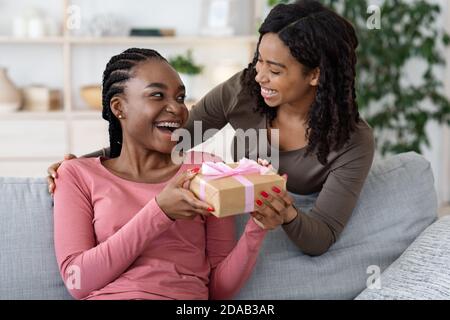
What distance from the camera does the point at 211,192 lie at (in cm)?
118

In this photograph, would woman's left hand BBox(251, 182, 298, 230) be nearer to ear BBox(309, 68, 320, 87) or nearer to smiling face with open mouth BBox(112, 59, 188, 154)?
smiling face with open mouth BBox(112, 59, 188, 154)

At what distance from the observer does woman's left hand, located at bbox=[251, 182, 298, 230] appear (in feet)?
4.09

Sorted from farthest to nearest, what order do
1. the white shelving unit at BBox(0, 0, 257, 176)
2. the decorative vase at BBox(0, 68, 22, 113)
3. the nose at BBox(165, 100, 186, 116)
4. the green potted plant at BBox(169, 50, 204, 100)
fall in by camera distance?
the green potted plant at BBox(169, 50, 204, 100) → the white shelving unit at BBox(0, 0, 257, 176) → the decorative vase at BBox(0, 68, 22, 113) → the nose at BBox(165, 100, 186, 116)

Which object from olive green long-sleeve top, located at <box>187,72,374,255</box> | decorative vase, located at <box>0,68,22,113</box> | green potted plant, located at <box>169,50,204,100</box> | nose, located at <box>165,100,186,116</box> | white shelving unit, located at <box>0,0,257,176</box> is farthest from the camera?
green potted plant, located at <box>169,50,204,100</box>

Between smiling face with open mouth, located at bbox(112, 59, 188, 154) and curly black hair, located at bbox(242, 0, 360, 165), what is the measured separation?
0.31 m

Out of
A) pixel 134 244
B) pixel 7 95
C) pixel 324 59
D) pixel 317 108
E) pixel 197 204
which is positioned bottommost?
pixel 7 95

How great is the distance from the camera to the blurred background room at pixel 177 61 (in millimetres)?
3967

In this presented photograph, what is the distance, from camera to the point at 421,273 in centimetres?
146

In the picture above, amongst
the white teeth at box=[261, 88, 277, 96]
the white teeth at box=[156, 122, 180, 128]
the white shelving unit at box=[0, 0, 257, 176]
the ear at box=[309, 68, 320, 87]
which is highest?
the ear at box=[309, 68, 320, 87]

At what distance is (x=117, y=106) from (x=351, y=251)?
0.67 metres

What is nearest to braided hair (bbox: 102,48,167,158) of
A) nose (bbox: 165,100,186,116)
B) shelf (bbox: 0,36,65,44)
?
nose (bbox: 165,100,186,116)

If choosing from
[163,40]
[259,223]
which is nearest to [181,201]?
[259,223]

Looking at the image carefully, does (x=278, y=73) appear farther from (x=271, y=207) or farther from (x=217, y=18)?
(x=217, y=18)

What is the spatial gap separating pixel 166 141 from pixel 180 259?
0.83 ft
